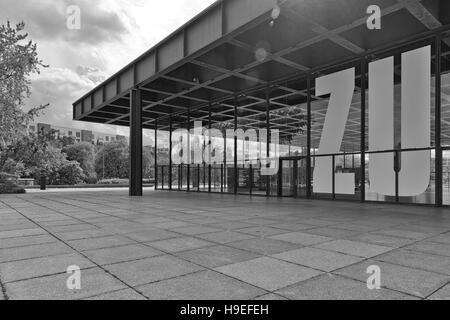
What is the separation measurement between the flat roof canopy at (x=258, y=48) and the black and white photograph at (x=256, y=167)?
0.09 meters

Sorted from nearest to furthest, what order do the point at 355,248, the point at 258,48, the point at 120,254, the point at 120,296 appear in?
1. the point at 120,296
2. the point at 120,254
3. the point at 355,248
4. the point at 258,48

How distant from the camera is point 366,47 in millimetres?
14828

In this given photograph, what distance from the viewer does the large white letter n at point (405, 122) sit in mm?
13781

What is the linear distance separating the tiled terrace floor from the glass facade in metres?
6.46

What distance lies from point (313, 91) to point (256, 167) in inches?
226

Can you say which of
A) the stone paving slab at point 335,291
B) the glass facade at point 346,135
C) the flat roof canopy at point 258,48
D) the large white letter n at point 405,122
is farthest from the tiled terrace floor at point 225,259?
the flat roof canopy at point 258,48

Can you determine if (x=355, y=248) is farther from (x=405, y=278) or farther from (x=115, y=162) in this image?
(x=115, y=162)

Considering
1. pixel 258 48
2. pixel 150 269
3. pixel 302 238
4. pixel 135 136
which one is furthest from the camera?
pixel 135 136

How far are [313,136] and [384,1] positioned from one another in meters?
8.53

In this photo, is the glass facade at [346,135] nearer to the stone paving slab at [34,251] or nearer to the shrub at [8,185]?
the stone paving slab at [34,251]

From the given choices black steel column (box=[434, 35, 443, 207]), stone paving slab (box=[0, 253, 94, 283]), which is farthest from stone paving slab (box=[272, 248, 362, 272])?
black steel column (box=[434, 35, 443, 207])

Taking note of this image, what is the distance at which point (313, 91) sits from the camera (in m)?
19.1

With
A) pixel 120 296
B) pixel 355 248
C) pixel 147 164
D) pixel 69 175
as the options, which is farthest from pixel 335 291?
pixel 147 164

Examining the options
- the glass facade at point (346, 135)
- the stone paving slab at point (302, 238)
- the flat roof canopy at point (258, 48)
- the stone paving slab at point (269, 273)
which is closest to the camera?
the stone paving slab at point (269, 273)
